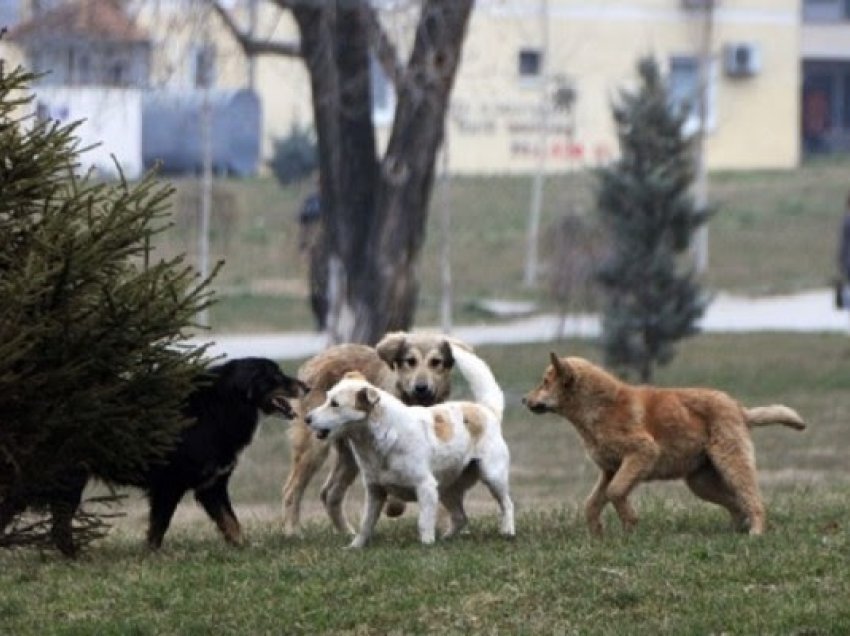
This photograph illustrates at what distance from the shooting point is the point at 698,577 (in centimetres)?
971

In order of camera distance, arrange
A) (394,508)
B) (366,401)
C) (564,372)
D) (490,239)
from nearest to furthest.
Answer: (366,401) < (564,372) < (394,508) < (490,239)

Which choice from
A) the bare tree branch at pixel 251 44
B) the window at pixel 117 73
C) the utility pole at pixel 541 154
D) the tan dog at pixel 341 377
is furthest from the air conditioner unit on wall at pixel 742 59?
the tan dog at pixel 341 377

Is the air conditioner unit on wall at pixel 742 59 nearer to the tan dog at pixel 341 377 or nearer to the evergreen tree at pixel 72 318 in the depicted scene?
the tan dog at pixel 341 377

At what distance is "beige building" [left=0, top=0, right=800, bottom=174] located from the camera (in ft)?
125

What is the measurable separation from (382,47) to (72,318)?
1245 cm

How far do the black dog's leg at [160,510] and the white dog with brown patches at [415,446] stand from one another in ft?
3.12

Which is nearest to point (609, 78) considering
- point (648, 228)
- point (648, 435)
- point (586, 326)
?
point (586, 326)

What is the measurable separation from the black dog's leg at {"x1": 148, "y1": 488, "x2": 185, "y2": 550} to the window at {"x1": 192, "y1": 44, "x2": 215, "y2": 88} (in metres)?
10.6

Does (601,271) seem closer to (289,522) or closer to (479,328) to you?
(479,328)

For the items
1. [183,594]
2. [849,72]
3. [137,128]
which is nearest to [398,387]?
[183,594]

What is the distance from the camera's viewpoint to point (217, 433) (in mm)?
11852

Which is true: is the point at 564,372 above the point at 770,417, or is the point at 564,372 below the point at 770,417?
above

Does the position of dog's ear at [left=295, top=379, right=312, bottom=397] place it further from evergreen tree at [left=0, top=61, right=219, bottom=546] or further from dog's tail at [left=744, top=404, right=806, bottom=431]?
dog's tail at [left=744, top=404, right=806, bottom=431]

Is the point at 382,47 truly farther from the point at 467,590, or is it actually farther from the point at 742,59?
the point at 742,59
